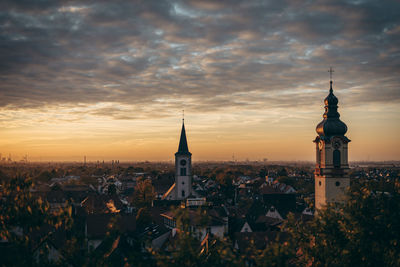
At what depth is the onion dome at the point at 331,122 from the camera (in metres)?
40.5

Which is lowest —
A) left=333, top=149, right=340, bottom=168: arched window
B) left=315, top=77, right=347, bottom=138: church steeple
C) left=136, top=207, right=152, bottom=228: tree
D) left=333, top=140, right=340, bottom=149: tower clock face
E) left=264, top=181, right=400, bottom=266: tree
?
left=136, top=207, right=152, bottom=228: tree

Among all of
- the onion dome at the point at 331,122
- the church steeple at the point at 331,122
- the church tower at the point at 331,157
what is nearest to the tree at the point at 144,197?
the church tower at the point at 331,157

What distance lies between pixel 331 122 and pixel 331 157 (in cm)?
355

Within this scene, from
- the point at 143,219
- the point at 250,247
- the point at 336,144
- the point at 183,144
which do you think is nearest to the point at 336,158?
the point at 336,144

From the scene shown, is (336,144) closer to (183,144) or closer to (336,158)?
(336,158)

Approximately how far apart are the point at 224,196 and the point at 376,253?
286 ft

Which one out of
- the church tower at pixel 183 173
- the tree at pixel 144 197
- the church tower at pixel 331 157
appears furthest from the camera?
the church tower at pixel 183 173

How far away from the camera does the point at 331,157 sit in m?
40.0

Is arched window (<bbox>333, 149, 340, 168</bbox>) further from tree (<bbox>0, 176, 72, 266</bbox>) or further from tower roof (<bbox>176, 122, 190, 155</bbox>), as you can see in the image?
tower roof (<bbox>176, 122, 190, 155</bbox>)

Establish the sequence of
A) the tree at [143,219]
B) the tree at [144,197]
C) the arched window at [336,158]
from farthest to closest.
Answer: the tree at [144,197] → the tree at [143,219] → the arched window at [336,158]

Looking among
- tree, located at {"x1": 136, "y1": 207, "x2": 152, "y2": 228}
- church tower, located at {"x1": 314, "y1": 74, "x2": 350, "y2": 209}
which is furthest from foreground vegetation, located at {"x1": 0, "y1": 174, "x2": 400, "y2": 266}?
tree, located at {"x1": 136, "y1": 207, "x2": 152, "y2": 228}

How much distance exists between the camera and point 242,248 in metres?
43.1

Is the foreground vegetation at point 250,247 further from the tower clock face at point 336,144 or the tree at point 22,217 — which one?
the tower clock face at point 336,144

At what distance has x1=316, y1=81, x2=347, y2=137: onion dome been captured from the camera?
40500 mm
